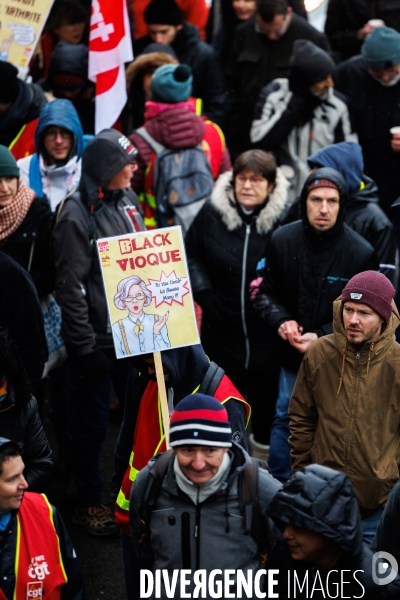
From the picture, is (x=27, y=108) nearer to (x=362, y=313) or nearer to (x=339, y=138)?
(x=339, y=138)

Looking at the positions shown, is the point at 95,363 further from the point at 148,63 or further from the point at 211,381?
the point at 148,63

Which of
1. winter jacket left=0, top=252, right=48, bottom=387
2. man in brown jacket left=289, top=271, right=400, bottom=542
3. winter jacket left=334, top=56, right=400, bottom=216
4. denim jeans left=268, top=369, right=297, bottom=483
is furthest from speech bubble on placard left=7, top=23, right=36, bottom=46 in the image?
man in brown jacket left=289, top=271, right=400, bottom=542

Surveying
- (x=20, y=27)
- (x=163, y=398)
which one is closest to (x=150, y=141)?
(x=20, y=27)

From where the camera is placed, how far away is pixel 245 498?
3.68 metres

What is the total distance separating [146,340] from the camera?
4.37 m

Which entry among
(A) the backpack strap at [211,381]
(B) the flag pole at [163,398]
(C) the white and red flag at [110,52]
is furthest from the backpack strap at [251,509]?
(C) the white and red flag at [110,52]

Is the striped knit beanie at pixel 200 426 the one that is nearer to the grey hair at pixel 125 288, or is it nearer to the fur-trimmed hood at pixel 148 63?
the grey hair at pixel 125 288

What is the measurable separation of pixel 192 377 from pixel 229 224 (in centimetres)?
200

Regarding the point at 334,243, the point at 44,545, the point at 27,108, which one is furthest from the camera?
the point at 27,108

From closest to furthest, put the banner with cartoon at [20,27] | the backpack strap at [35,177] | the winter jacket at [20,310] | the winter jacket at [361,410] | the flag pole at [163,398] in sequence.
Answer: the flag pole at [163,398]
the winter jacket at [361,410]
the winter jacket at [20,310]
the backpack strap at [35,177]
the banner with cartoon at [20,27]

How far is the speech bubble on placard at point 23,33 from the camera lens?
7.22 meters

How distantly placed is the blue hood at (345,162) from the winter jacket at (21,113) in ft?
7.43

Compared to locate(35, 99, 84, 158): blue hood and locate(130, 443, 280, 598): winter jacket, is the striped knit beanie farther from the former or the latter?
locate(35, 99, 84, 158): blue hood

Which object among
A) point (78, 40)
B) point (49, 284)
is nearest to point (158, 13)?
point (78, 40)
